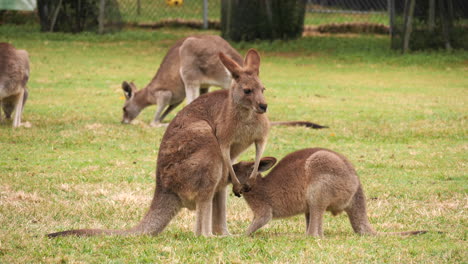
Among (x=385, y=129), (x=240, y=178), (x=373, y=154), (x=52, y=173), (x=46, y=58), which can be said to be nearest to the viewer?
(x=240, y=178)

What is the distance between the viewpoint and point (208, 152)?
5.30 metres

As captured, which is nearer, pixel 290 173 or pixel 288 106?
pixel 290 173

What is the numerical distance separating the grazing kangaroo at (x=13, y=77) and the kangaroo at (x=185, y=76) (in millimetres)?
1811

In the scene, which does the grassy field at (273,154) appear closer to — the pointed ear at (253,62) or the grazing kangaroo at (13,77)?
→ the grazing kangaroo at (13,77)

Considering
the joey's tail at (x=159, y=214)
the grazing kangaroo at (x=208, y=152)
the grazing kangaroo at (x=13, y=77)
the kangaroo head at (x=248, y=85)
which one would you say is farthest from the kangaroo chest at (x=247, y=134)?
the grazing kangaroo at (x=13, y=77)

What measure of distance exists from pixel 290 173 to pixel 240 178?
43 centimetres

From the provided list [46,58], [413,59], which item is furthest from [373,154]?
[46,58]

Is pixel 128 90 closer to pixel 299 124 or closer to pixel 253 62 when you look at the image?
pixel 299 124

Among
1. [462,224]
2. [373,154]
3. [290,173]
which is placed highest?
[290,173]

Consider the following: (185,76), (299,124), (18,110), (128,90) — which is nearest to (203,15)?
(128,90)

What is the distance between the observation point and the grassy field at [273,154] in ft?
16.2

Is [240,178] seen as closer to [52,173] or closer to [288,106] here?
[52,173]

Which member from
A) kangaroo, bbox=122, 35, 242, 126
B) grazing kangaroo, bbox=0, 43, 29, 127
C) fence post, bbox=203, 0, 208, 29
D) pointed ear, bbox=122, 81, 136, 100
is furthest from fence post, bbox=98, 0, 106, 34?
grazing kangaroo, bbox=0, 43, 29, 127

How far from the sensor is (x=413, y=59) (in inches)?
779
